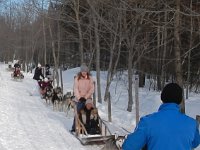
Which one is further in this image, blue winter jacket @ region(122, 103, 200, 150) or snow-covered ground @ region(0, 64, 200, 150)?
snow-covered ground @ region(0, 64, 200, 150)

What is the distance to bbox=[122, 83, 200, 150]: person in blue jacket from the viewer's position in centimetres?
339

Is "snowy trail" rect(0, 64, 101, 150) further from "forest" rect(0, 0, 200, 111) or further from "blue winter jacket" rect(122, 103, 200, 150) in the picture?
"blue winter jacket" rect(122, 103, 200, 150)

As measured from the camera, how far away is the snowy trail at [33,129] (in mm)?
9227

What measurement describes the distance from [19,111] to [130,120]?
3.63 metres

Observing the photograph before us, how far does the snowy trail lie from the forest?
320 centimetres

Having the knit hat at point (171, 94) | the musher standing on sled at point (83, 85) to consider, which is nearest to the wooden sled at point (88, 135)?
the musher standing on sled at point (83, 85)

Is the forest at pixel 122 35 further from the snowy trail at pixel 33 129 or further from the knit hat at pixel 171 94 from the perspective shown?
the knit hat at pixel 171 94

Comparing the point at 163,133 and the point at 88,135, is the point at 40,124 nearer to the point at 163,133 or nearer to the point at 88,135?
the point at 88,135

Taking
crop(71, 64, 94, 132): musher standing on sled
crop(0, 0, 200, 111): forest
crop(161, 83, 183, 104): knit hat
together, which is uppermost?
crop(0, 0, 200, 111): forest

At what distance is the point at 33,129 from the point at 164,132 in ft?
26.2

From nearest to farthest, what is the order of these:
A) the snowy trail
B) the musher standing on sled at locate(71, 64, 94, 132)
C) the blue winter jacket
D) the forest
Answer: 1. the blue winter jacket
2. the snowy trail
3. the musher standing on sled at locate(71, 64, 94, 132)
4. the forest

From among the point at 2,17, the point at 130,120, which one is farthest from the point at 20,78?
the point at 2,17

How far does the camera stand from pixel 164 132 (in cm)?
341

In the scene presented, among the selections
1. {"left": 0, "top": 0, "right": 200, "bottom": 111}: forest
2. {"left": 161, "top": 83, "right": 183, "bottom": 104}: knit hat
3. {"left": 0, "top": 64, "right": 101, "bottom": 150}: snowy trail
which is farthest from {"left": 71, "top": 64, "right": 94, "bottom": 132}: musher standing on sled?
{"left": 161, "top": 83, "right": 183, "bottom": 104}: knit hat
